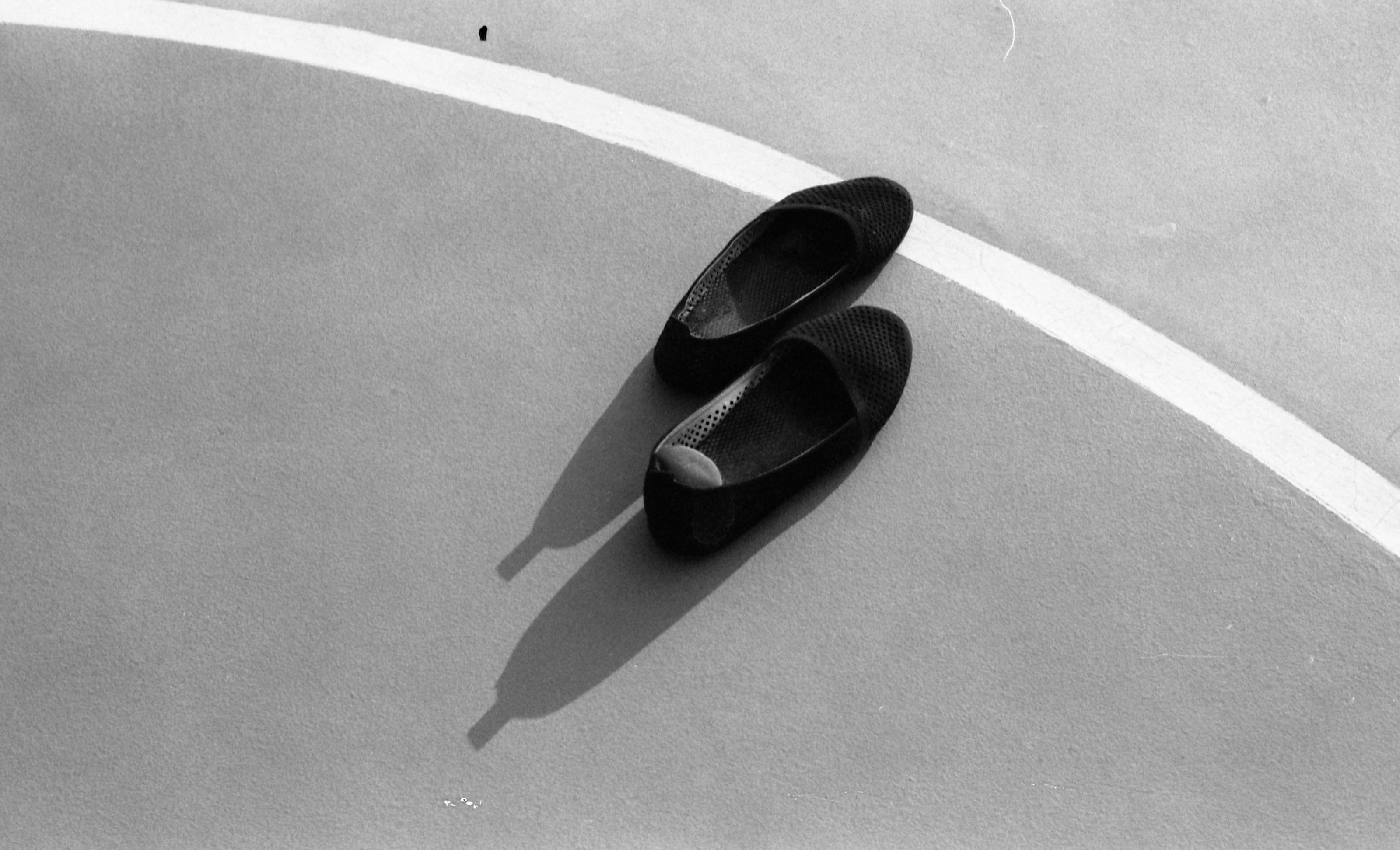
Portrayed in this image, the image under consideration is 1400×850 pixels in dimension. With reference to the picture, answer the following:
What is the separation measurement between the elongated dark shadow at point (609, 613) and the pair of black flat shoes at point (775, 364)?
87mm

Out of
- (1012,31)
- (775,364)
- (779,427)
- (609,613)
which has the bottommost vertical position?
(609,613)

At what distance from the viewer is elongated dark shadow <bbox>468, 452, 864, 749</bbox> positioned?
4.00 m

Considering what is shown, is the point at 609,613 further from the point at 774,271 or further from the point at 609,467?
the point at 774,271

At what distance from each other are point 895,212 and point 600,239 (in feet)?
3.48

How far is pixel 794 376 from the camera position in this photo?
438 centimetres

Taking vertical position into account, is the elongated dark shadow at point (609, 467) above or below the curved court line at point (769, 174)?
below

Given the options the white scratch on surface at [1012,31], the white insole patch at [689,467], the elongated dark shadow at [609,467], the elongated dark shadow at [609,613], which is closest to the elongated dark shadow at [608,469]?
the elongated dark shadow at [609,467]

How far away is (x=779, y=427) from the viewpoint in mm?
4301

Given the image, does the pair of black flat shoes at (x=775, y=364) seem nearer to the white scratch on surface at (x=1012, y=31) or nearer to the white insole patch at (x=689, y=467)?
the white insole patch at (x=689, y=467)

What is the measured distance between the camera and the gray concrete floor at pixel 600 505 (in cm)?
388

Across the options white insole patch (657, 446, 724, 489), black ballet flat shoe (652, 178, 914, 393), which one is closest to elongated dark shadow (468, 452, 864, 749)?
white insole patch (657, 446, 724, 489)

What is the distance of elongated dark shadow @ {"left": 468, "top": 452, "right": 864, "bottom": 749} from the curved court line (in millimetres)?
1132

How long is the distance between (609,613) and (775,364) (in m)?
0.99

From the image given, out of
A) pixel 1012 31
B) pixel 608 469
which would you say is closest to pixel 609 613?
pixel 608 469
